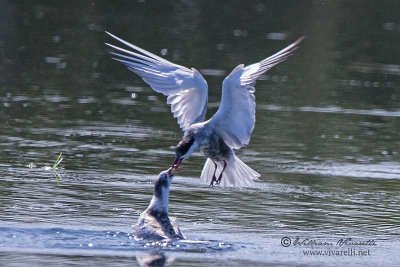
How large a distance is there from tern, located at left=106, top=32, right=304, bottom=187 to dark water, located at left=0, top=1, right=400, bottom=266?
0.40 metres

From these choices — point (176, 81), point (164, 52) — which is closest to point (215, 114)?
point (176, 81)

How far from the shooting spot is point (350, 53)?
2378cm

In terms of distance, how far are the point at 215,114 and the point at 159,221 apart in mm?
1218

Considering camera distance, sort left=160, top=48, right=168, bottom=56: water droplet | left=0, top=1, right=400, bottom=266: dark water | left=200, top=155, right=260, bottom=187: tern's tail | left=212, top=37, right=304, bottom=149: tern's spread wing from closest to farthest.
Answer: left=0, top=1, right=400, bottom=266: dark water < left=212, top=37, right=304, bottom=149: tern's spread wing < left=200, top=155, right=260, bottom=187: tern's tail < left=160, top=48, right=168, bottom=56: water droplet

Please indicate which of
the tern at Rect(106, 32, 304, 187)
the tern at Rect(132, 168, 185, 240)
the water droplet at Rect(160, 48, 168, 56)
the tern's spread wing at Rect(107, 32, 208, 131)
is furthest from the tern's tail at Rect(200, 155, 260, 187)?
the water droplet at Rect(160, 48, 168, 56)

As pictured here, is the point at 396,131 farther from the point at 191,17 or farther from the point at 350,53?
the point at 191,17

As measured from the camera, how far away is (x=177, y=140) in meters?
14.8

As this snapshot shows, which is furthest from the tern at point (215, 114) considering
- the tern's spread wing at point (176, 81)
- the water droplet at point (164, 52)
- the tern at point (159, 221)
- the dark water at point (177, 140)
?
the water droplet at point (164, 52)

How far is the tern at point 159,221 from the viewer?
34.1 ft

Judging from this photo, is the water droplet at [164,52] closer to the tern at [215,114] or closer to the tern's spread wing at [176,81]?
the tern at [215,114]

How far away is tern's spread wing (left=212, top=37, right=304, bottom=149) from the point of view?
1078 cm

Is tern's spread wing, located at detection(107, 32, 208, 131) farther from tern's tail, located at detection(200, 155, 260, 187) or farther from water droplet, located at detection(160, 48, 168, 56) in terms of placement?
water droplet, located at detection(160, 48, 168, 56)

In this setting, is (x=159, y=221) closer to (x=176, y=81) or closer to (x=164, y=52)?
(x=176, y=81)

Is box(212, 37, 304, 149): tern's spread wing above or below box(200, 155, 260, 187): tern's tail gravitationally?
above
